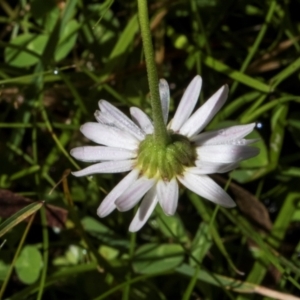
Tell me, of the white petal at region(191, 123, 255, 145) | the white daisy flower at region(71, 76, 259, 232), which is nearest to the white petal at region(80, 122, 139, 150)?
the white daisy flower at region(71, 76, 259, 232)

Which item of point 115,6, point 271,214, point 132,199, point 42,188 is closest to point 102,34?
point 115,6

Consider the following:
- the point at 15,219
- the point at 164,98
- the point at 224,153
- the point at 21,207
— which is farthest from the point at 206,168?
the point at 21,207

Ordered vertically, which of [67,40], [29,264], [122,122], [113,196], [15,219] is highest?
[67,40]

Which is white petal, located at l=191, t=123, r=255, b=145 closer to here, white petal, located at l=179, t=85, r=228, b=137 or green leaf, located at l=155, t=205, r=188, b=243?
white petal, located at l=179, t=85, r=228, b=137

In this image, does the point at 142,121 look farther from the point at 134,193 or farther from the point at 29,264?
the point at 29,264

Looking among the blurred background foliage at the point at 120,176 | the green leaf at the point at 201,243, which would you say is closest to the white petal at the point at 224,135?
the blurred background foliage at the point at 120,176

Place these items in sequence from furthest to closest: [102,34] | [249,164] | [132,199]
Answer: [102,34] → [249,164] → [132,199]

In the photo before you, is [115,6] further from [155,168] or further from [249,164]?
[155,168]
